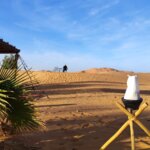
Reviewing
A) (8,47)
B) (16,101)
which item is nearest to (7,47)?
(8,47)

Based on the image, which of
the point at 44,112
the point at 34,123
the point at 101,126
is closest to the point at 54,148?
the point at 34,123

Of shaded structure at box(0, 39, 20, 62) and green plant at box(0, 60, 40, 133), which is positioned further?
shaded structure at box(0, 39, 20, 62)

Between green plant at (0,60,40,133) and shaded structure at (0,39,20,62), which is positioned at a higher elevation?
shaded structure at (0,39,20,62)

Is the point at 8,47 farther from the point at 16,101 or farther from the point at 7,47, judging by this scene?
the point at 16,101

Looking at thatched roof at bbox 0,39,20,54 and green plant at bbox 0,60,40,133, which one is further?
thatched roof at bbox 0,39,20,54

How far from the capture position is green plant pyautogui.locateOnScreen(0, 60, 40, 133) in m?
7.60

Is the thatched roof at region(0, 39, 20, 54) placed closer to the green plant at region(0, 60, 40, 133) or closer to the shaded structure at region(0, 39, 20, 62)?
the shaded structure at region(0, 39, 20, 62)

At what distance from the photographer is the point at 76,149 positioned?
8656mm

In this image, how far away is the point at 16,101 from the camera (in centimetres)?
772

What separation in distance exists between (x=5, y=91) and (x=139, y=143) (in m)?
3.34

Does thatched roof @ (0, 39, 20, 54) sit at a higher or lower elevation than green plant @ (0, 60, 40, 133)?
higher

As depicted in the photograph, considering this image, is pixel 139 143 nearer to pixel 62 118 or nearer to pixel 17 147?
pixel 17 147

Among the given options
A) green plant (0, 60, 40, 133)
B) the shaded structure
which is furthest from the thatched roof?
green plant (0, 60, 40, 133)

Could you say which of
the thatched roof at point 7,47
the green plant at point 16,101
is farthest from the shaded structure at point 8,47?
the green plant at point 16,101
